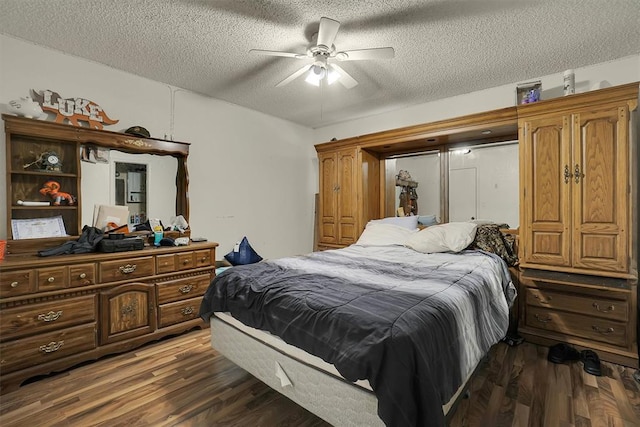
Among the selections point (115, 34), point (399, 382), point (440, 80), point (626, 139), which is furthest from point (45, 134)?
point (626, 139)

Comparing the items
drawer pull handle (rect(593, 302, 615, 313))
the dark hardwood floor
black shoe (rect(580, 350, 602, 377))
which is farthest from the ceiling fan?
black shoe (rect(580, 350, 602, 377))

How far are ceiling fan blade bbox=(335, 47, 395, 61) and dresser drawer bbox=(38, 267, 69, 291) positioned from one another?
8.47 feet

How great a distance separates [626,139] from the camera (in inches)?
90.8

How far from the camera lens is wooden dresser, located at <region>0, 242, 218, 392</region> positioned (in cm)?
202

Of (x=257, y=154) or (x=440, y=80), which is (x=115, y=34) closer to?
(x=257, y=154)

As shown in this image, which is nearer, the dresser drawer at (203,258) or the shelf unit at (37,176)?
the shelf unit at (37,176)

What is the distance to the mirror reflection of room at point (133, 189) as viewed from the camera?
2.95 meters

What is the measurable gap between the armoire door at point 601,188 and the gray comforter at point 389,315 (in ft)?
2.40

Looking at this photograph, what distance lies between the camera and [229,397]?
6.32 feet

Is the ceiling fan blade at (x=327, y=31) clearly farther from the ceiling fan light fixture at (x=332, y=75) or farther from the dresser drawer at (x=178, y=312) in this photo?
the dresser drawer at (x=178, y=312)

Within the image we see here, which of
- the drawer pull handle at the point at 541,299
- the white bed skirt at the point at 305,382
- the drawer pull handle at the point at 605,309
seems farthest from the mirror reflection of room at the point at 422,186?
the white bed skirt at the point at 305,382

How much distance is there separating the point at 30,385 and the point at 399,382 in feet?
8.19

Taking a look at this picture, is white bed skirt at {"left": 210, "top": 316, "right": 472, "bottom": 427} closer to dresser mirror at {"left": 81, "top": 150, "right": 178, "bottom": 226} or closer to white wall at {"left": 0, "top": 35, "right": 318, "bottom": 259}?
dresser mirror at {"left": 81, "top": 150, "right": 178, "bottom": 226}

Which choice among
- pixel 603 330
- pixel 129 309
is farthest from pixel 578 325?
pixel 129 309
